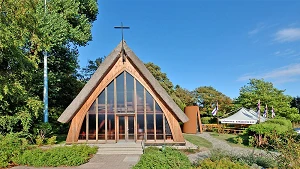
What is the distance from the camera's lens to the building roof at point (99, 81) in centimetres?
1352

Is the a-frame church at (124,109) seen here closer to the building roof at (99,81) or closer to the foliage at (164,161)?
the building roof at (99,81)

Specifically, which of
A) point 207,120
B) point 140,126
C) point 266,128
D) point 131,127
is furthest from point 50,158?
Answer: point 207,120

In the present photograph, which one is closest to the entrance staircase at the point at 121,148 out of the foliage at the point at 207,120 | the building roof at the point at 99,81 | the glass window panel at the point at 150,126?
the glass window panel at the point at 150,126

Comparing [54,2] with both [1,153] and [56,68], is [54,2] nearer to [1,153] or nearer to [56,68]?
[56,68]

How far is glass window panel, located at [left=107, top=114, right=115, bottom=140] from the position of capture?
559 inches

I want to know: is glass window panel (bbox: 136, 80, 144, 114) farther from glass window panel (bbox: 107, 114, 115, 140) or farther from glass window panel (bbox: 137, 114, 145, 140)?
glass window panel (bbox: 107, 114, 115, 140)

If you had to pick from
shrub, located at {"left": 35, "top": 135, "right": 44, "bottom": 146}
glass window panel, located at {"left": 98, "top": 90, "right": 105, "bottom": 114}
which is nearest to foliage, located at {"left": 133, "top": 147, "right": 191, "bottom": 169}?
glass window panel, located at {"left": 98, "top": 90, "right": 105, "bottom": 114}

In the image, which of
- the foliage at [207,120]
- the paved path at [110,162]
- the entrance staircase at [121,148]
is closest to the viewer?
the paved path at [110,162]

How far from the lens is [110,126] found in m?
14.3

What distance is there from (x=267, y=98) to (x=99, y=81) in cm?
3051

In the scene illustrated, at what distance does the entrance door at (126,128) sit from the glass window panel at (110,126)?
477 mm

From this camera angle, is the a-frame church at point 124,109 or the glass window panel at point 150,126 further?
the glass window panel at point 150,126

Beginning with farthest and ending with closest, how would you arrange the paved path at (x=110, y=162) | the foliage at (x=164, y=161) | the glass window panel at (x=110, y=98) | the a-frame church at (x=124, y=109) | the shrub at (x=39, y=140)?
the glass window panel at (x=110, y=98)
the a-frame church at (x=124, y=109)
the shrub at (x=39, y=140)
the paved path at (x=110, y=162)
the foliage at (x=164, y=161)

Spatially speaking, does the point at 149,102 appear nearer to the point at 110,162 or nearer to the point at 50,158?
the point at 110,162
